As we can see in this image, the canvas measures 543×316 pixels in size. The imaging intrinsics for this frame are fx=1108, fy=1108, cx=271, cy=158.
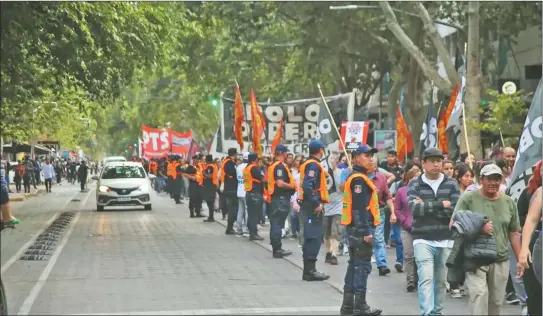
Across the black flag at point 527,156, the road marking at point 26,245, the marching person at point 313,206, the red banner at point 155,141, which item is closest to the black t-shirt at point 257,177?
the road marking at point 26,245

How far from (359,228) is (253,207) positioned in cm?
969

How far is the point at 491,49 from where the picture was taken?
37844 mm

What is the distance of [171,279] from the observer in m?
14.4

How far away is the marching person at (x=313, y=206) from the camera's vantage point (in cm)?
1400

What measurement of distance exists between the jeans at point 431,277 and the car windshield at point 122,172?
25.3 metres

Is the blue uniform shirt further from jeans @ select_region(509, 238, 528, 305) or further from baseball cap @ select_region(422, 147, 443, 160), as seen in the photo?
baseball cap @ select_region(422, 147, 443, 160)

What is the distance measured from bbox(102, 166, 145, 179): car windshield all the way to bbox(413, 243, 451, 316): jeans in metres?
25.3

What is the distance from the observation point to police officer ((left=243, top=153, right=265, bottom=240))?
20.7m

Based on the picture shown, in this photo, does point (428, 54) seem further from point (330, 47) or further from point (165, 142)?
point (165, 142)

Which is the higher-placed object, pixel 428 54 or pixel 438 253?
pixel 428 54

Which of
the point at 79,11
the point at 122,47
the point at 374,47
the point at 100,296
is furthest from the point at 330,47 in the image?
the point at 100,296

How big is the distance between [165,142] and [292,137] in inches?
1374

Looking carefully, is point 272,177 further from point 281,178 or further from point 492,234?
point 492,234

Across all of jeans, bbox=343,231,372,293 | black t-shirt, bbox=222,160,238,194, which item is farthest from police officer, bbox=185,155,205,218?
jeans, bbox=343,231,372,293
